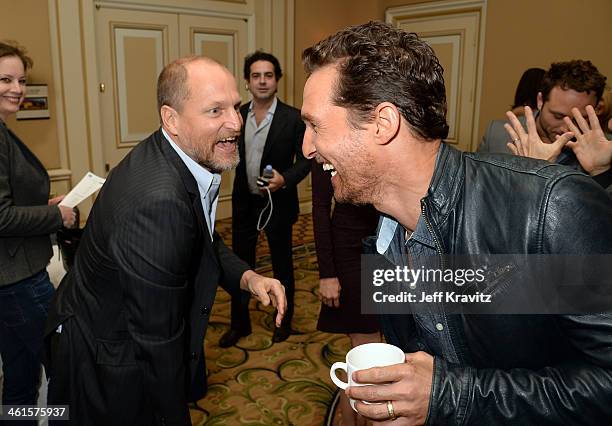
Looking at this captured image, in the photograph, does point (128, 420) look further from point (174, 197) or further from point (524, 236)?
point (524, 236)

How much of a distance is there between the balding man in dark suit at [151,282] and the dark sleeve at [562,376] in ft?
2.73

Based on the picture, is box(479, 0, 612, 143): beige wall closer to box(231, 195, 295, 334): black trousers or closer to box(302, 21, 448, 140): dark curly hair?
box(231, 195, 295, 334): black trousers

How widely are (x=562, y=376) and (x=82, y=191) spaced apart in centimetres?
236

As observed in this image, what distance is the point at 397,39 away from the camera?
44.6 inches

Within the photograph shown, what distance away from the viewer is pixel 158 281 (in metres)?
1.43

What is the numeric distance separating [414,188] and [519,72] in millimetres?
5022

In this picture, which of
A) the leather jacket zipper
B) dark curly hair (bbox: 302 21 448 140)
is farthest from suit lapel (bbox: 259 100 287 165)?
the leather jacket zipper

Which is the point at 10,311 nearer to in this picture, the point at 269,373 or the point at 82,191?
the point at 82,191

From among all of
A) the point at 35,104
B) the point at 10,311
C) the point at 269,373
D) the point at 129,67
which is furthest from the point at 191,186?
the point at 129,67

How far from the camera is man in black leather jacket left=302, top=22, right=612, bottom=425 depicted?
0.91 meters

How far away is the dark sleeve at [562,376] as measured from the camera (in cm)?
88

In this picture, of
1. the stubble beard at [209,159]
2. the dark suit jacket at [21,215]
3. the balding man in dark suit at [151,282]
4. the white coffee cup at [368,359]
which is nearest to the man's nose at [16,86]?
the dark suit jacket at [21,215]

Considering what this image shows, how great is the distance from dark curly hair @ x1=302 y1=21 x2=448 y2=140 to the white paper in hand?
5.66 feet

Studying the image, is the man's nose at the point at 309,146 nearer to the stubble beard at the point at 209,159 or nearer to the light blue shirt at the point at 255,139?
the stubble beard at the point at 209,159
